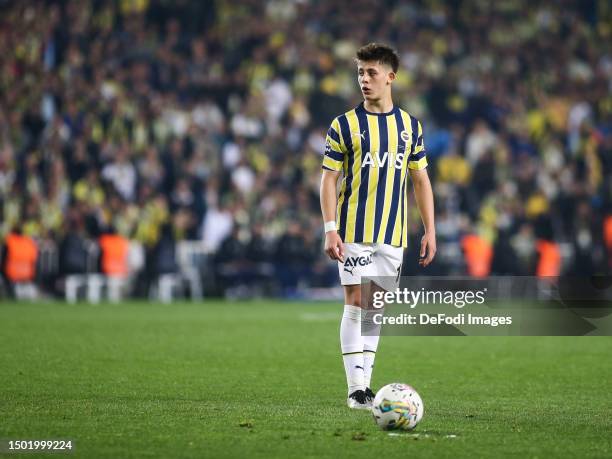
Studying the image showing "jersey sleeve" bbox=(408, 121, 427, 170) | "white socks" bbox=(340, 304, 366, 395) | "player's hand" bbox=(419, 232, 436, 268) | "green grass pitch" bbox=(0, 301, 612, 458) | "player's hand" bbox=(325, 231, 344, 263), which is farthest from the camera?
"jersey sleeve" bbox=(408, 121, 427, 170)

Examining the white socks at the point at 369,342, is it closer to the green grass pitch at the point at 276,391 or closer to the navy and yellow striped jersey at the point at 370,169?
the green grass pitch at the point at 276,391

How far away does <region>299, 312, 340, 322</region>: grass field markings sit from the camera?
53.3ft

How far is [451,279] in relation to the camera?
20.8 metres

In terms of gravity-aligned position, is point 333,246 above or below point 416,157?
below

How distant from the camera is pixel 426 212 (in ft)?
24.2

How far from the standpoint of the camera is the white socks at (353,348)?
23.7ft

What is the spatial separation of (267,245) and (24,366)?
476 inches

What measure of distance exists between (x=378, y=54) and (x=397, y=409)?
233 centimetres

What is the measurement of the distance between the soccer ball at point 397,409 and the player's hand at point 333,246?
1.10 m

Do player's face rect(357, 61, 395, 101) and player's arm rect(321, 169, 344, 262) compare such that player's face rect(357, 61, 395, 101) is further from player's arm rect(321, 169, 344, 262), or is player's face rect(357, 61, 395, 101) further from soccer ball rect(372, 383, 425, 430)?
soccer ball rect(372, 383, 425, 430)

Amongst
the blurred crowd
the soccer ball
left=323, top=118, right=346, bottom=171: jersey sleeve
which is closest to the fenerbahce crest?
left=323, top=118, right=346, bottom=171: jersey sleeve

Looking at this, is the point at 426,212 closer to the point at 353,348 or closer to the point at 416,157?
the point at 416,157

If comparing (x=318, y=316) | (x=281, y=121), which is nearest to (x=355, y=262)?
(x=318, y=316)

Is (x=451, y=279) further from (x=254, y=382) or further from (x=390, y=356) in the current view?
(x=254, y=382)
